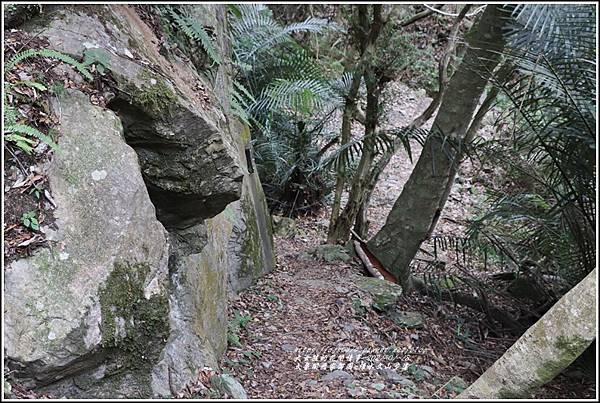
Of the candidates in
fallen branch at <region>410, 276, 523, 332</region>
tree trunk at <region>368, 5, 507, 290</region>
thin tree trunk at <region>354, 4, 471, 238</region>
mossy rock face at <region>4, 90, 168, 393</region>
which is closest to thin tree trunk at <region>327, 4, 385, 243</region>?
thin tree trunk at <region>354, 4, 471, 238</region>

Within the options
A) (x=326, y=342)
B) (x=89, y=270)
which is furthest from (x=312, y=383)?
(x=89, y=270)

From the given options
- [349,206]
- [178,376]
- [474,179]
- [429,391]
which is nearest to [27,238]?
[178,376]

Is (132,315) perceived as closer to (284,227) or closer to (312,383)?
(312,383)

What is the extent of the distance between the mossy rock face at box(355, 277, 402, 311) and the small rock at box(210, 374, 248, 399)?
2.04 m

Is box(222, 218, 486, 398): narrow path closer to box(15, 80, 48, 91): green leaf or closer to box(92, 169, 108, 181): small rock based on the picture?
box(92, 169, 108, 181): small rock

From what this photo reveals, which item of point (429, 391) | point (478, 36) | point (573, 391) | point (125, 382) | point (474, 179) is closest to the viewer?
point (125, 382)

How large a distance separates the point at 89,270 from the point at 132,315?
0.27 m

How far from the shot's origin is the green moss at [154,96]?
2520mm

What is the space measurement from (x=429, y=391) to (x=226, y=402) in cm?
170

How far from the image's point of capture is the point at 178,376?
261cm

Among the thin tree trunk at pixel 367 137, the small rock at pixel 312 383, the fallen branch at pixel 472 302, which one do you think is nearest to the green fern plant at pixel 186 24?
the thin tree trunk at pixel 367 137

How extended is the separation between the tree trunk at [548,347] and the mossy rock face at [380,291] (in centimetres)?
210

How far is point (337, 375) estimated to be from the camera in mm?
3418

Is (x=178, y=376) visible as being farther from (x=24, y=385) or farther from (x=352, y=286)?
(x=352, y=286)
